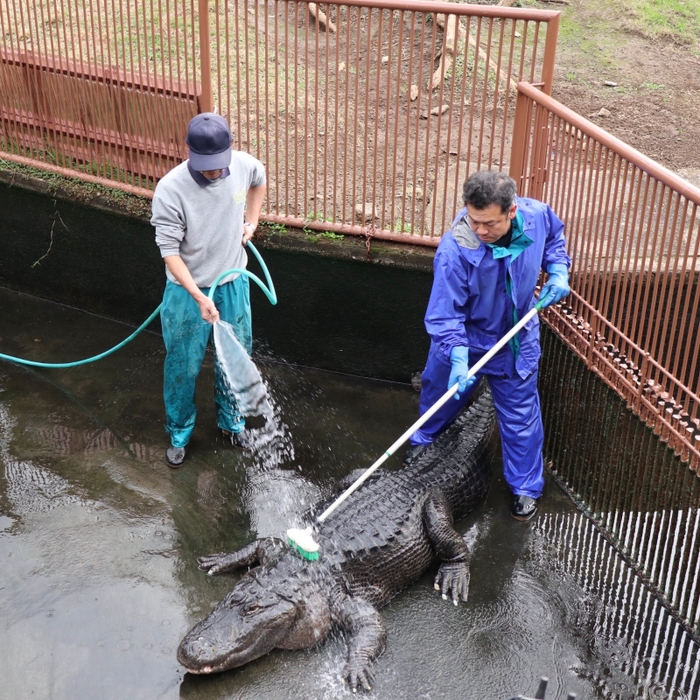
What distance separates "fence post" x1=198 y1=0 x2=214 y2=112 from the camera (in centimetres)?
534

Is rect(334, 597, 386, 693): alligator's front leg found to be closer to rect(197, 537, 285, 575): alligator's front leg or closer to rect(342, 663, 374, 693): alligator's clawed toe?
rect(342, 663, 374, 693): alligator's clawed toe

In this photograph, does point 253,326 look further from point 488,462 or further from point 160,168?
point 488,462

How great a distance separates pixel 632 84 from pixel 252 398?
225 inches

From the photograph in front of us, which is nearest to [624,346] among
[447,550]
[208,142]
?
[447,550]

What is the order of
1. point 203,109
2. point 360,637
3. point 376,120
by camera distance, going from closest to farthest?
point 360,637, point 376,120, point 203,109

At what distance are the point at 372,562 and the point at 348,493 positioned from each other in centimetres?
36

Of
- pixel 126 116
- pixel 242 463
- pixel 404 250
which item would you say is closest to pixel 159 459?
pixel 242 463

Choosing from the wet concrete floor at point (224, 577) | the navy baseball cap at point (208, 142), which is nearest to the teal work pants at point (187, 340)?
the wet concrete floor at point (224, 577)

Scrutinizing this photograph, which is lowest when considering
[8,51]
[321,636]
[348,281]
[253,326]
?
[321,636]

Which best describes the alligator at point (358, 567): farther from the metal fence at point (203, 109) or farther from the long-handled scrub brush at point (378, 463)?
the metal fence at point (203, 109)

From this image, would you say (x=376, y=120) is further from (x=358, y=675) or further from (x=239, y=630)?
(x=358, y=675)

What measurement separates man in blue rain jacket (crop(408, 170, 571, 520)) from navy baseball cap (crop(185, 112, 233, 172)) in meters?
1.22

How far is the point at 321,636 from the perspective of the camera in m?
3.88

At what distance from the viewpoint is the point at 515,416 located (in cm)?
459
